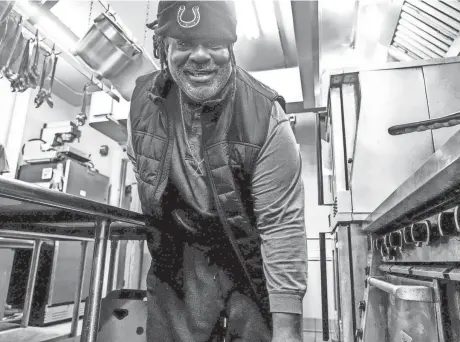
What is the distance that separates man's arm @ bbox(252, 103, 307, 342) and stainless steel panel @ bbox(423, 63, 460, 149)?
114 cm

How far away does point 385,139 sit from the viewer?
1830 millimetres

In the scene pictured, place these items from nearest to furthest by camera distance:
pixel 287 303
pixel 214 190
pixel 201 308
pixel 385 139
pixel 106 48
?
pixel 287 303 → pixel 214 190 → pixel 201 308 → pixel 385 139 → pixel 106 48

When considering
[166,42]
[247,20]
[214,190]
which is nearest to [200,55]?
[166,42]

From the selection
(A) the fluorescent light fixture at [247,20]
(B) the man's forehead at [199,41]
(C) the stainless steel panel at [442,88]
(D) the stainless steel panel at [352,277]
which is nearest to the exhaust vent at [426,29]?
(C) the stainless steel panel at [442,88]

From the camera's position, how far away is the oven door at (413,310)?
0.76 metres

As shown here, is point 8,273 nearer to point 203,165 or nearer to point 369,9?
point 203,165

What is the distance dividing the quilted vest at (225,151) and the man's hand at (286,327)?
0.58 feet

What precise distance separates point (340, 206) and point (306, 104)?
9.50 ft

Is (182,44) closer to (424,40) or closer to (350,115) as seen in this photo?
(350,115)

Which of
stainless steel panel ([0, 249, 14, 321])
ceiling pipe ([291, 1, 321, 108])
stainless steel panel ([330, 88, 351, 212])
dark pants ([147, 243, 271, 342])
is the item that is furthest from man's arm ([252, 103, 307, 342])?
stainless steel panel ([0, 249, 14, 321])

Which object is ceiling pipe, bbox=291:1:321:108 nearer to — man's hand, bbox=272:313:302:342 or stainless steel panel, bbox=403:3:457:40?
stainless steel panel, bbox=403:3:457:40

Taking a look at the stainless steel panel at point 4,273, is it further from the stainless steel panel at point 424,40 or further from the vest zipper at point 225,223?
the stainless steel panel at point 424,40

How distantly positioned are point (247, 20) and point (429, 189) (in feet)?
9.19

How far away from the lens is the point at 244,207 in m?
1.18
